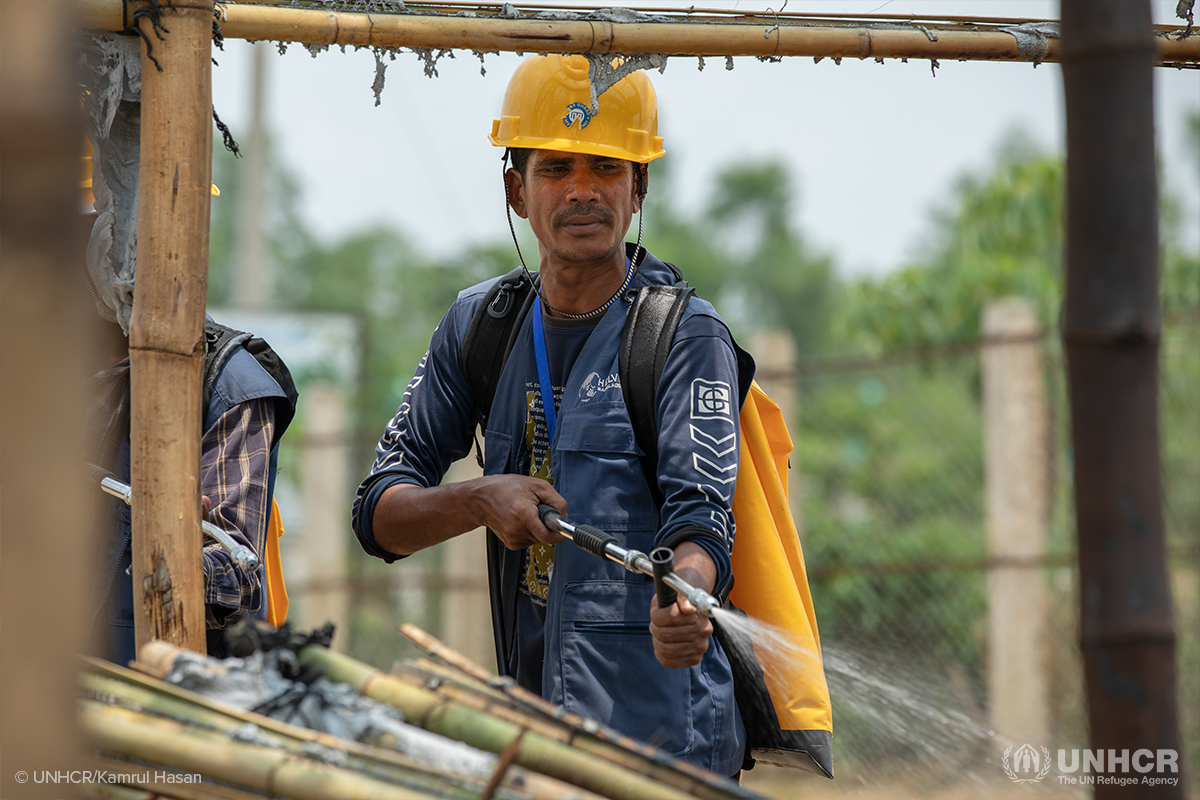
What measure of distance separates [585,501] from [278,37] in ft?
3.87

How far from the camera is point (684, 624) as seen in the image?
7.36 ft

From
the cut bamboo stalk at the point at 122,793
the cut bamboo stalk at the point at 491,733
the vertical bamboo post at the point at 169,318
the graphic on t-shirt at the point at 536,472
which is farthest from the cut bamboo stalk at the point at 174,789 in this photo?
the graphic on t-shirt at the point at 536,472

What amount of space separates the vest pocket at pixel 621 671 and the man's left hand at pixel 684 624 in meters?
0.23

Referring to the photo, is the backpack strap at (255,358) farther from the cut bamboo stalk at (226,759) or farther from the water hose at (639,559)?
the cut bamboo stalk at (226,759)

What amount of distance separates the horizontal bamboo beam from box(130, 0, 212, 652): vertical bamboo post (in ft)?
1.06

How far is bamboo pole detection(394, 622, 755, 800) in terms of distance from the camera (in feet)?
5.26

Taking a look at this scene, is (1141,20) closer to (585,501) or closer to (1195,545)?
(585,501)

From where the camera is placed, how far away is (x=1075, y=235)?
5.00 ft

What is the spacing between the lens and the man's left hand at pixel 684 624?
7.34ft

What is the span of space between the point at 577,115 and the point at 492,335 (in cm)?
57

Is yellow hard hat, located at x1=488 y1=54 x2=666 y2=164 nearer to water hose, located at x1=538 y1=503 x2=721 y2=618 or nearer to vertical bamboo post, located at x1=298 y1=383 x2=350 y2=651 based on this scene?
water hose, located at x1=538 y1=503 x2=721 y2=618

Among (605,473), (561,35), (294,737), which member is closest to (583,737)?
(294,737)

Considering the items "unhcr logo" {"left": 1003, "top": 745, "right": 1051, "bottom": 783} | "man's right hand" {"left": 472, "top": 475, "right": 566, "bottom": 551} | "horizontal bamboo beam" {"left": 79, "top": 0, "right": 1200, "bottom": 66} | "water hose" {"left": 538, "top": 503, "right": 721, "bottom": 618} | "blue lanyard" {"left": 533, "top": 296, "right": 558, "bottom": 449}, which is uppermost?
"horizontal bamboo beam" {"left": 79, "top": 0, "right": 1200, "bottom": 66}

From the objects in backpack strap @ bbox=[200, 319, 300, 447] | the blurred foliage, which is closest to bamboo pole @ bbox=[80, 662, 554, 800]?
backpack strap @ bbox=[200, 319, 300, 447]
